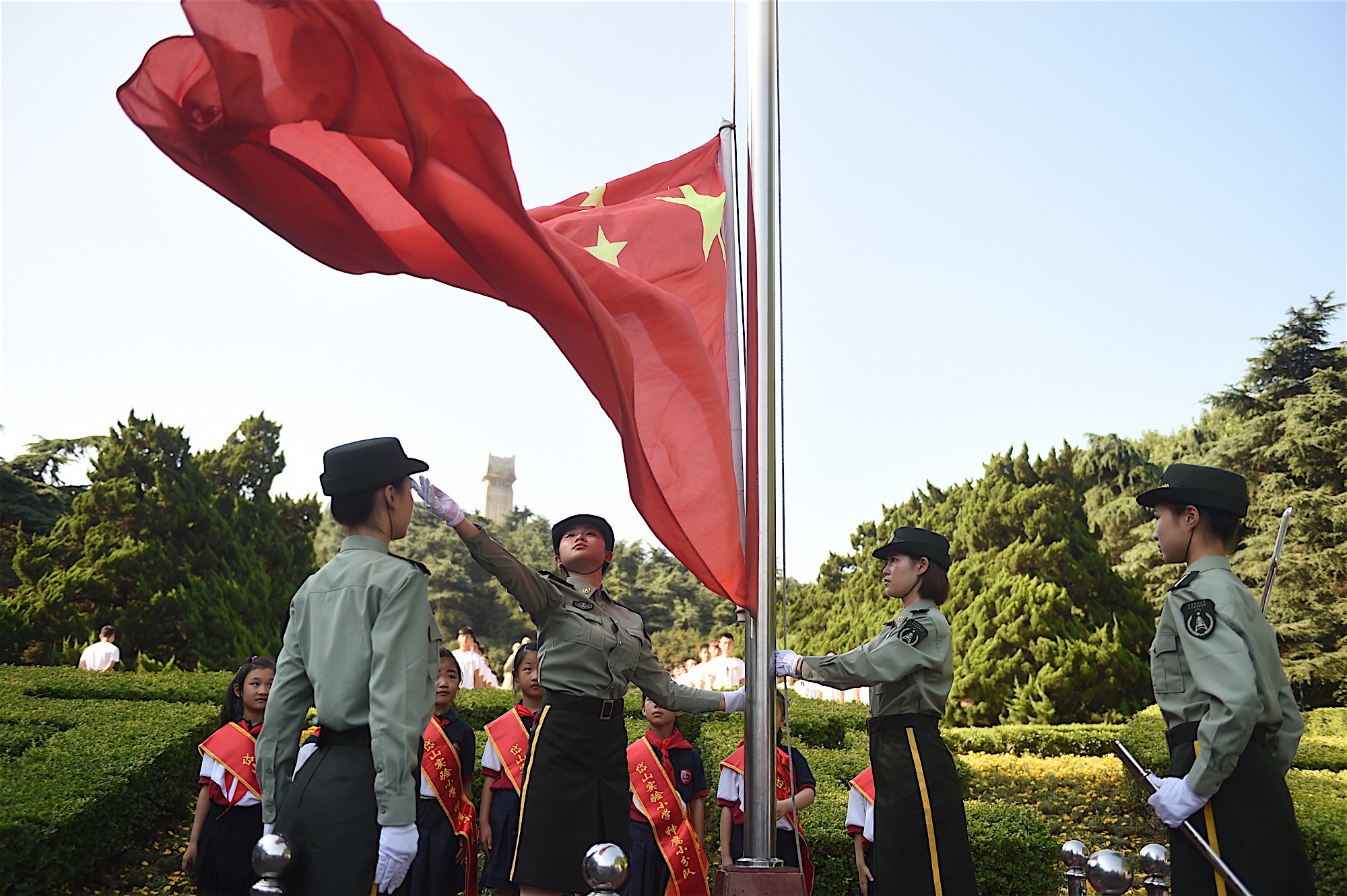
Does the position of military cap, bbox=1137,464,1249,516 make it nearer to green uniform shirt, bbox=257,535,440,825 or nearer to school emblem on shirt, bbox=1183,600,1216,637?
school emblem on shirt, bbox=1183,600,1216,637

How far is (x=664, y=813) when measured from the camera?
5270 mm

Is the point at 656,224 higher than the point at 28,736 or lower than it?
higher

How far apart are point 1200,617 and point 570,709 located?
7.29 feet

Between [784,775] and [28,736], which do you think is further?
[28,736]

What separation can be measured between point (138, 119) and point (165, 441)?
17.1m

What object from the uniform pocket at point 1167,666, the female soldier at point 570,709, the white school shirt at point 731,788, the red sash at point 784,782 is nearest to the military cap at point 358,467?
the female soldier at point 570,709

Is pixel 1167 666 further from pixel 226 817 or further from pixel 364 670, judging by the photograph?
pixel 226 817

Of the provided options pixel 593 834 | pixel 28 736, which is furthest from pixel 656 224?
pixel 28 736

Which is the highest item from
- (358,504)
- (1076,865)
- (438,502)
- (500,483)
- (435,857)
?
(500,483)

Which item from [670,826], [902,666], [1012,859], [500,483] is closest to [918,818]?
[902,666]

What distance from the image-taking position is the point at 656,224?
4656 mm

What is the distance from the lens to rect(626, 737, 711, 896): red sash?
519cm

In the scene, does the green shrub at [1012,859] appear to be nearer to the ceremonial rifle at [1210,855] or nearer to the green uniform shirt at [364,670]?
the ceremonial rifle at [1210,855]

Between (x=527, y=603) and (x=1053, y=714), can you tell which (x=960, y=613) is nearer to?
(x=1053, y=714)
